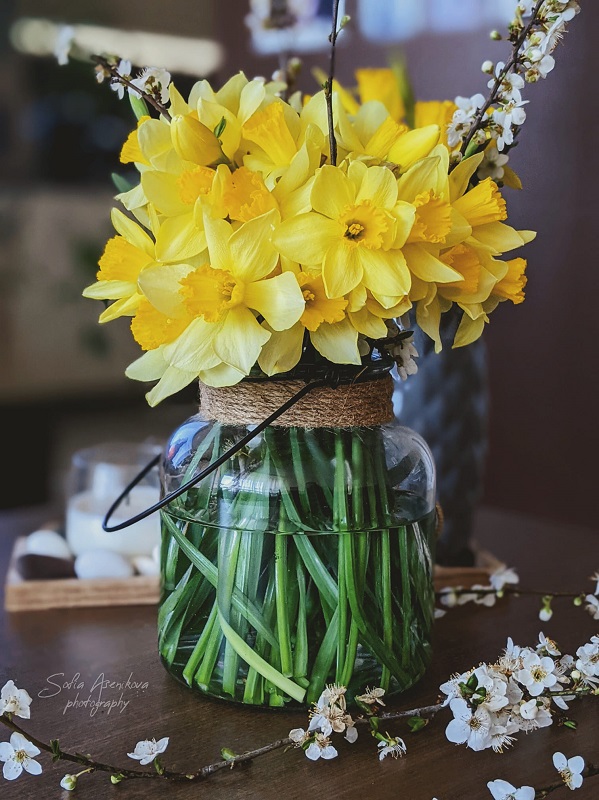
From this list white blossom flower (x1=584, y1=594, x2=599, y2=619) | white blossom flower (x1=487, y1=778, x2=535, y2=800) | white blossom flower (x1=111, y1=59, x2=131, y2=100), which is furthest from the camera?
white blossom flower (x1=584, y1=594, x2=599, y2=619)

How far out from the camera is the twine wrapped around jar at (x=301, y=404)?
585 millimetres

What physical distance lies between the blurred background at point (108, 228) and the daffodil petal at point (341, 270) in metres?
1.32

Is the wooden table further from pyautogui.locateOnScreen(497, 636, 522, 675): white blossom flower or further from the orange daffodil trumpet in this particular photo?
the orange daffodil trumpet

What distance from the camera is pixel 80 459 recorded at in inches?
36.7

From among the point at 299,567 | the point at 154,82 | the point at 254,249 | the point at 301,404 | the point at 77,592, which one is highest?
the point at 154,82

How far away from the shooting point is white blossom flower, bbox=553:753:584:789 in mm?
502

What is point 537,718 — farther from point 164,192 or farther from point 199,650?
point 164,192

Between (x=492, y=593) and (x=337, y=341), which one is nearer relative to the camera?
(x=337, y=341)

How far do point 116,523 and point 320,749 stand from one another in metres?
0.41

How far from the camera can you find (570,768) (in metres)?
0.51

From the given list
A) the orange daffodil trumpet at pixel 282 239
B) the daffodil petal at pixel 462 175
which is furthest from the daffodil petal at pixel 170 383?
the daffodil petal at pixel 462 175

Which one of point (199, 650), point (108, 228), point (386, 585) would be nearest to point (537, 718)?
point (386, 585)

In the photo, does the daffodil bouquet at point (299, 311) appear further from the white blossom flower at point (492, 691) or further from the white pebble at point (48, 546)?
the white pebble at point (48, 546)

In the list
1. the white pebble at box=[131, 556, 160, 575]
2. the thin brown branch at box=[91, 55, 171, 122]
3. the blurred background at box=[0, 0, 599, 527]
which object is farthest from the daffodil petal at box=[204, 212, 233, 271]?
the blurred background at box=[0, 0, 599, 527]
